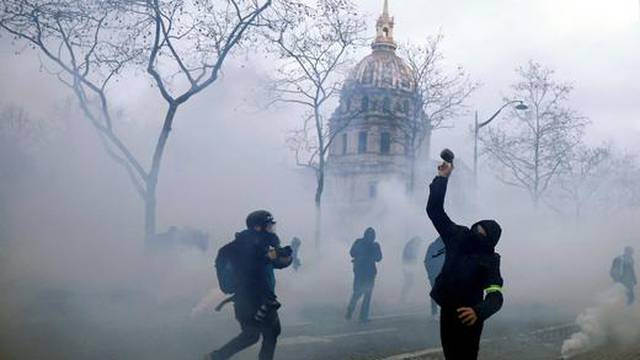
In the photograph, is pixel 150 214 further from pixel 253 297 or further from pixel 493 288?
pixel 493 288

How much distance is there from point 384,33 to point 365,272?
57875 mm

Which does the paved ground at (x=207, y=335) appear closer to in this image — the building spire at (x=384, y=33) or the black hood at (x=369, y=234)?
the black hood at (x=369, y=234)

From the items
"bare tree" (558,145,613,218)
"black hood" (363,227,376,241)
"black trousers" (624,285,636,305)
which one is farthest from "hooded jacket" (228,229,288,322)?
"bare tree" (558,145,613,218)

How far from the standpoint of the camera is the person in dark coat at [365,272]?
11.4m

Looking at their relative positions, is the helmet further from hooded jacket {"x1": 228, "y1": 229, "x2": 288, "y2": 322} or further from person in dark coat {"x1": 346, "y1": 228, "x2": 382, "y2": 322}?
person in dark coat {"x1": 346, "y1": 228, "x2": 382, "y2": 322}

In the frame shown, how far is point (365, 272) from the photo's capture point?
1154cm

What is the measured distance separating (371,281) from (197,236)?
7.84 m

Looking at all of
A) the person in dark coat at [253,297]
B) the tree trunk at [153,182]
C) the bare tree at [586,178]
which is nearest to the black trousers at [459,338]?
the person in dark coat at [253,297]

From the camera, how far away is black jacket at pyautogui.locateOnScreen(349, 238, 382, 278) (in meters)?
11.6

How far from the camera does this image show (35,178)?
56.0 ft

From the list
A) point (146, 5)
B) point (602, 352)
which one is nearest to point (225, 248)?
point (602, 352)

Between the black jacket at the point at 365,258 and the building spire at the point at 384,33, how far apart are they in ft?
183

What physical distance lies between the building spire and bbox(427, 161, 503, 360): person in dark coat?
63.1 meters

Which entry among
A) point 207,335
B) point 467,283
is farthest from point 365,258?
point 467,283
